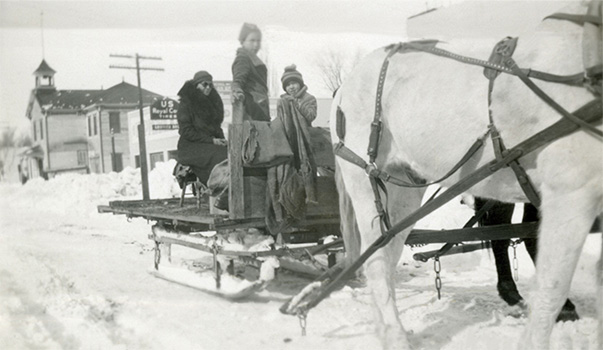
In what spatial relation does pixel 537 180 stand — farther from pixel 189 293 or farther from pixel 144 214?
pixel 144 214

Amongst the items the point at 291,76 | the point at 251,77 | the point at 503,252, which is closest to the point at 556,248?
the point at 503,252

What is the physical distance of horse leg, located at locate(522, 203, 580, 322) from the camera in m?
3.69

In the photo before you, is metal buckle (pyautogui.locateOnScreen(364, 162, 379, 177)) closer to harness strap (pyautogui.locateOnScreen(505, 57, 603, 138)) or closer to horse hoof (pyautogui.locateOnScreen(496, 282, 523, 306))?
harness strap (pyautogui.locateOnScreen(505, 57, 603, 138))

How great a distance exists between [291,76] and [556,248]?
190cm

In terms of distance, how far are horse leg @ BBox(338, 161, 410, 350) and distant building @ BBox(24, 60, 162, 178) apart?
51.4 inches

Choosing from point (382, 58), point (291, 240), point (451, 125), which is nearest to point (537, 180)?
point (451, 125)

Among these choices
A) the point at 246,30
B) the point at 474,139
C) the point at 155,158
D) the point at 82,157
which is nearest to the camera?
the point at 474,139

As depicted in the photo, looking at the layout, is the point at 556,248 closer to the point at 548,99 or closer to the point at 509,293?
the point at 548,99

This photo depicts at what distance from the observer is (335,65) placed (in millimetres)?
3727

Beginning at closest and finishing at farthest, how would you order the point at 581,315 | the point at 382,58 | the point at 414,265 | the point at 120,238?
the point at 382,58 < the point at 581,315 < the point at 414,265 < the point at 120,238

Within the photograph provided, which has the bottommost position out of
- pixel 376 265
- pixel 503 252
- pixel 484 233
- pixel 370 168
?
pixel 503 252

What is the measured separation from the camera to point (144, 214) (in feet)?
17.6

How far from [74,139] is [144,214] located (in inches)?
77.4

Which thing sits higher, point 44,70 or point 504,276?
point 44,70
